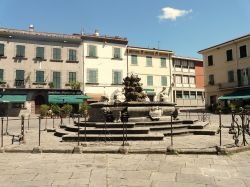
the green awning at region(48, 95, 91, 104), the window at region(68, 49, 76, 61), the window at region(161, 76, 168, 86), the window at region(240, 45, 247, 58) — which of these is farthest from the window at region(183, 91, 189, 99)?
the window at region(68, 49, 76, 61)

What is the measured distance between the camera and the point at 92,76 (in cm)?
3481

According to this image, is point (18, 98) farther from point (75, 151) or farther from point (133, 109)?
point (75, 151)

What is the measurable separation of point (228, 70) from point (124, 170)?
32380 millimetres

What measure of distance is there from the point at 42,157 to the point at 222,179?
464 cm

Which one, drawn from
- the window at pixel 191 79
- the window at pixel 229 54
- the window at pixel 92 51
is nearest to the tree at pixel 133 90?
the window at pixel 92 51

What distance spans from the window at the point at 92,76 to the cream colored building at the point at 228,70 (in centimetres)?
1593

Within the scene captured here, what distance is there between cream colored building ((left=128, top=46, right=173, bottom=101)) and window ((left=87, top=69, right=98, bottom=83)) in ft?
17.0

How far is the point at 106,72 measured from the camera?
117 ft

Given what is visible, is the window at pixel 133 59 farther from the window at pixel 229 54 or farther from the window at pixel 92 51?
the window at pixel 229 54

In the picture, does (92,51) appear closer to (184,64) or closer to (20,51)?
(20,51)

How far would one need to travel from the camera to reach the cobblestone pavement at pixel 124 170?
4.95 m

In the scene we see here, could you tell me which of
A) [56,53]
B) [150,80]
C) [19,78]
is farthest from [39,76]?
[150,80]

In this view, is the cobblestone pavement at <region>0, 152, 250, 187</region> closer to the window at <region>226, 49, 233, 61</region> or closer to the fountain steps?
the fountain steps

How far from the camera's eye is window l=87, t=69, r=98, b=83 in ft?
114
